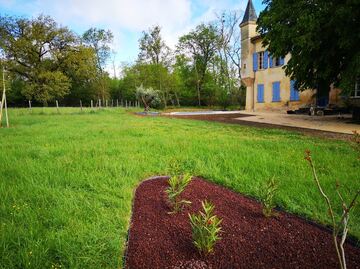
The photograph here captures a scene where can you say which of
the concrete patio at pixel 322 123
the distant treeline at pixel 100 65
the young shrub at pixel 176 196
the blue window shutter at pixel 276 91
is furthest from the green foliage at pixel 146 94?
the young shrub at pixel 176 196

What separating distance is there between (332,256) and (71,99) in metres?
52.7

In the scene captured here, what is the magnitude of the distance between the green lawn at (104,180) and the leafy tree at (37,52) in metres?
29.9

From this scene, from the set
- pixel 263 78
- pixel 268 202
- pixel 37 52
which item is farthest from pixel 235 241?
pixel 37 52

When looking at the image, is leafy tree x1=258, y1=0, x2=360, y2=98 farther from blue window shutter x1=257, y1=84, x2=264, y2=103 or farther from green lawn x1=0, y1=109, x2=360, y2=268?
blue window shutter x1=257, y1=84, x2=264, y2=103

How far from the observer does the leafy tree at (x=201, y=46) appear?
1508 inches

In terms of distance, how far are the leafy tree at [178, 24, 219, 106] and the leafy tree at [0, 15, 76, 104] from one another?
16566 millimetres

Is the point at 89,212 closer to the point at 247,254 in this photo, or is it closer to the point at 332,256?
the point at 247,254

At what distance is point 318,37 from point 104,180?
9.28 metres

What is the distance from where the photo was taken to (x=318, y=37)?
936cm

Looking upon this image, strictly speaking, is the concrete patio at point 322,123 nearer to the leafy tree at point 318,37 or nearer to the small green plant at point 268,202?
the leafy tree at point 318,37

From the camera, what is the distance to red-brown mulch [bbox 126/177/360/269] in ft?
6.86

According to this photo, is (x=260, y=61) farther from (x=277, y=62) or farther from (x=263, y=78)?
(x=277, y=62)

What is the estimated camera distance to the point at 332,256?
2158 mm

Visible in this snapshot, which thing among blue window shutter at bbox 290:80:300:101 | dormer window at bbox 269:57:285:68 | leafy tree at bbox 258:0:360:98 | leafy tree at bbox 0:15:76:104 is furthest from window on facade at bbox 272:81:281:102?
leafy tree at bbox 0:15:76:104
